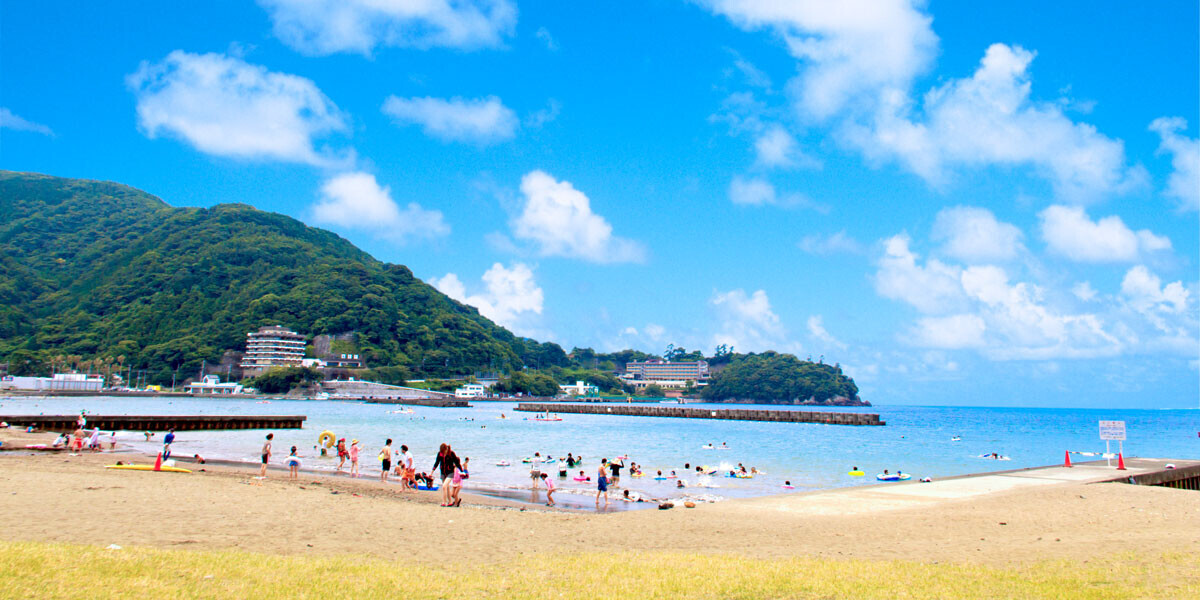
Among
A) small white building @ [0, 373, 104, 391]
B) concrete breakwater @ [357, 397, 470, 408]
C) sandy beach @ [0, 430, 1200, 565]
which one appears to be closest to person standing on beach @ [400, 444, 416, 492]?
sandy beach @ [0, 430, 1200, 565]

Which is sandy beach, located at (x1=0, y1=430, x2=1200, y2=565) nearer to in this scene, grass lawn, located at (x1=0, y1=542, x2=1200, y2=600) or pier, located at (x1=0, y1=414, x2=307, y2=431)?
grass lawn, located at (x1=0, y1=542, x2=1200, y2=600)

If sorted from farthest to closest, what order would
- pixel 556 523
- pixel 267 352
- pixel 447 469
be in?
pixel 267 352 → pixel 447 469 → pixel 556 523

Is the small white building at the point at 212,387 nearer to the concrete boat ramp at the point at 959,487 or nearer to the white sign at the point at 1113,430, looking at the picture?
the concrete boat ramp at the point at 959,487

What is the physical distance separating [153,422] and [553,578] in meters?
62.5

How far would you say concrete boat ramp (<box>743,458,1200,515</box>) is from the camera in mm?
19906

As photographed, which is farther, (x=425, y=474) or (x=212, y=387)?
(x=212, y=387)

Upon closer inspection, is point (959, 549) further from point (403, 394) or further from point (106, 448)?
point (403, 394)

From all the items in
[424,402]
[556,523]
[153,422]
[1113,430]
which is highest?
[1113,430]

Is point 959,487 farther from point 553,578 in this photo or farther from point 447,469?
point 553,578

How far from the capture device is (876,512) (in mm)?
18469

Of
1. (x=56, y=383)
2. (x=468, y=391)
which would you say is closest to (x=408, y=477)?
(x=468, y=391)

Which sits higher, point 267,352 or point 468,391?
point 267,352

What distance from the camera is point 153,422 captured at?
59219 mm

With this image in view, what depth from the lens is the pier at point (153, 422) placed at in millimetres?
52906
